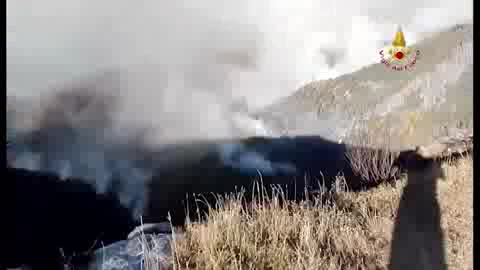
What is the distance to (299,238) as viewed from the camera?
10.4 feet

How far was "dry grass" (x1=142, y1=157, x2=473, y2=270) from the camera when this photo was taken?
2797 mm

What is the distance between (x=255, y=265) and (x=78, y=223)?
23.4ft

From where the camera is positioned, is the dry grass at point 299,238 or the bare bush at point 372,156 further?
the bare bush at point 372,156

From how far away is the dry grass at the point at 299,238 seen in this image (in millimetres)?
2797

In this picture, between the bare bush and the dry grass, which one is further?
the bare bush

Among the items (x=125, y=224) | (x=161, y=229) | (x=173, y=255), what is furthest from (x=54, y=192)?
(x=173, y=255)

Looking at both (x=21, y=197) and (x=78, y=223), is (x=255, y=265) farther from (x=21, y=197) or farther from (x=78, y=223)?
(x=21, y=197)

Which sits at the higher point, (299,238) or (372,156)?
(372,156)

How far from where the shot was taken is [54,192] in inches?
383

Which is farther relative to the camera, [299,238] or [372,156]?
[372,156]

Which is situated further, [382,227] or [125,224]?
[125,224]
